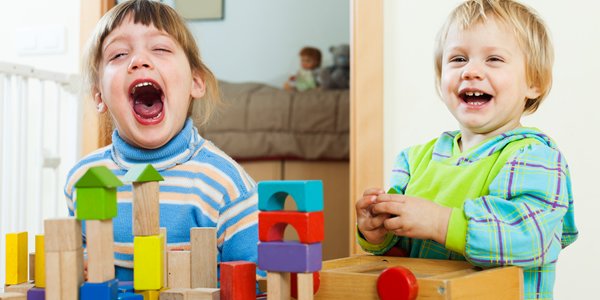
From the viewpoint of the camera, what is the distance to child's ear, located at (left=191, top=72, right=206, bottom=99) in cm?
134

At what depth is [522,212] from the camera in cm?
97

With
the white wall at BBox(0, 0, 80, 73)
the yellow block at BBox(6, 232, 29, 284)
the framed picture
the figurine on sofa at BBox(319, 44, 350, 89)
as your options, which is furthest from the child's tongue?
the framed picture

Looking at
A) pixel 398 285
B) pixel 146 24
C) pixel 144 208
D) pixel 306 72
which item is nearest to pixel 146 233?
pixel 144 208

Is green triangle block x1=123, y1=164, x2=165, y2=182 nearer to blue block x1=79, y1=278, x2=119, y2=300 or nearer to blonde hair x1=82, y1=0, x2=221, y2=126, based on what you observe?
blue block x1=79, y1=278, x2=119, y2=300

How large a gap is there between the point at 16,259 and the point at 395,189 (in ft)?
1.94

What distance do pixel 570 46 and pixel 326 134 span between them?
1.29 meters

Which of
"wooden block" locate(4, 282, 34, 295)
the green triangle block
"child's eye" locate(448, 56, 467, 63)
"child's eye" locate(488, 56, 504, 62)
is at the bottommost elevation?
"wooden block" locate(4, 282, 34, 295)

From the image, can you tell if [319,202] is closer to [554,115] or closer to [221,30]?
[554,115]

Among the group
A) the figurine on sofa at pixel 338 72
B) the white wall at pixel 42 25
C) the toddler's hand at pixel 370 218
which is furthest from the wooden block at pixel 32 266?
the figurine on sofa at pixel 338 72

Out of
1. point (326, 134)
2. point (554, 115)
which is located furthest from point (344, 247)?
point (554, 115)

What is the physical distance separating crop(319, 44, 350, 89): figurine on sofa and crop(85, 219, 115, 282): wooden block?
273 cm

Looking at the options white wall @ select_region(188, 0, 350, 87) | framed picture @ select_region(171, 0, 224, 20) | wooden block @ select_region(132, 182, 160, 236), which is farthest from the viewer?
framed picture @ select_region(171, 0, 224, 20)

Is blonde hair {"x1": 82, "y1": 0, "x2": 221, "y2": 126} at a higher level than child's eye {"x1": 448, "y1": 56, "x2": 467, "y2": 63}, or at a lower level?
higher

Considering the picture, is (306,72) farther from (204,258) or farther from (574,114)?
(204,258)
